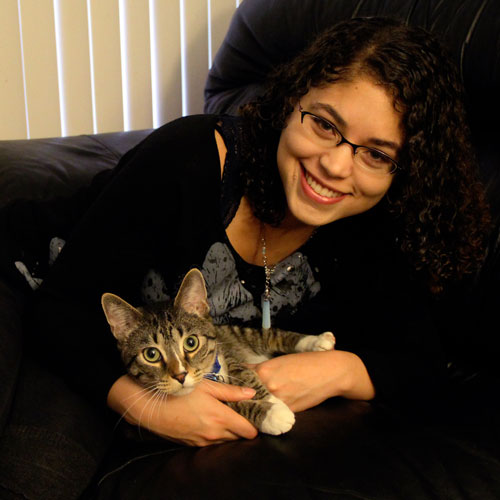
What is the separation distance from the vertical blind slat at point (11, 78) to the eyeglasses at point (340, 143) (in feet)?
4.90

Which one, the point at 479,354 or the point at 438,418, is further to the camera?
the point at 479,354

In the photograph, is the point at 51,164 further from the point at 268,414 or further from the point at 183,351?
the point at 268,414

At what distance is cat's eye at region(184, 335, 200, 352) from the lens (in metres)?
1.12

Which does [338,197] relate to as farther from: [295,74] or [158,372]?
[158,372]

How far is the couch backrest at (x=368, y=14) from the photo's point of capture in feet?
4.52

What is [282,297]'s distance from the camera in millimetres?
1368

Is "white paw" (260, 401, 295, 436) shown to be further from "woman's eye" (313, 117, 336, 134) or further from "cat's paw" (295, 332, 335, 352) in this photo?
"woman's eye" (313, 117, 336, 134)

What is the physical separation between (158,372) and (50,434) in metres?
0.23

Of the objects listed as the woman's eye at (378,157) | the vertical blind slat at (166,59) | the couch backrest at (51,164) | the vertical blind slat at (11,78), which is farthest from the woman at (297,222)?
the vertical blind slat at (166,59)

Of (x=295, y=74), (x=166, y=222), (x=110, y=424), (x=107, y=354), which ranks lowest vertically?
(x=110, y=424)

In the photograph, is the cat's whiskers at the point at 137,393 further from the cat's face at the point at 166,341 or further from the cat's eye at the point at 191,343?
the cat's eye at the point at 191,343

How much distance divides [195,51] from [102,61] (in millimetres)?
447

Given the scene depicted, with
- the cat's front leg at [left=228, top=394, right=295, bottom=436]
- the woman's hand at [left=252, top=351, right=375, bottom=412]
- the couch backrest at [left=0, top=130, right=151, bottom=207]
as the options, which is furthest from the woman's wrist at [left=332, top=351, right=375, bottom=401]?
the couch backrest at [left=0, top=130, right=151, bottom=207]

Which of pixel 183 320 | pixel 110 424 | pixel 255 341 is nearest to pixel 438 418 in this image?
pixel 255 341
